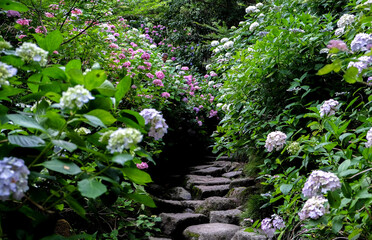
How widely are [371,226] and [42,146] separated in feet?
4.56

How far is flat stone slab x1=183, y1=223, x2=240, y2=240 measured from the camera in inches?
106

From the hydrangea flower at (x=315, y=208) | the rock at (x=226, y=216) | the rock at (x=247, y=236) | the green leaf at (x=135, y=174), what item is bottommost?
the rock at (x=226, y=216)

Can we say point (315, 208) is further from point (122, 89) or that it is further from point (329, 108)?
point (122, 89)

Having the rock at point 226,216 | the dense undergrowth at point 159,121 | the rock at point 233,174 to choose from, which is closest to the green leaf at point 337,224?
the dense undergrowth at point 159,121

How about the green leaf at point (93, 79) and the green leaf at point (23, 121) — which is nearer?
the green leaf at point (23, 121)

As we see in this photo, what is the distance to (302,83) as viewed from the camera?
257cm

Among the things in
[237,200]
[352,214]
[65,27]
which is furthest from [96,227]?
[352,214]

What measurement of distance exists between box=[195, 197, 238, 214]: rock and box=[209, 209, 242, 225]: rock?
0.51ft

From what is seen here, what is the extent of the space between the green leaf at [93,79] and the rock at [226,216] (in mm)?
2501

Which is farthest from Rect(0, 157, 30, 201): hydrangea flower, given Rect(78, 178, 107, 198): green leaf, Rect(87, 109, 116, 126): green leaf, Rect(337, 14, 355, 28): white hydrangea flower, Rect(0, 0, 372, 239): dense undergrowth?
Rect(337, 14, 355, 28): white hydrangea flower

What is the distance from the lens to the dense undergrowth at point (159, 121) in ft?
2.58

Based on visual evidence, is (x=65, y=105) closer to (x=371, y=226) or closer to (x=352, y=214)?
(x=352, y=214)

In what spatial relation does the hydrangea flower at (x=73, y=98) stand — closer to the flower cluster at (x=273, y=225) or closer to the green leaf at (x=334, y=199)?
the green leaf at (x=334, y=199)

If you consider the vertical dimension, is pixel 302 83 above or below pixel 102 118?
below
